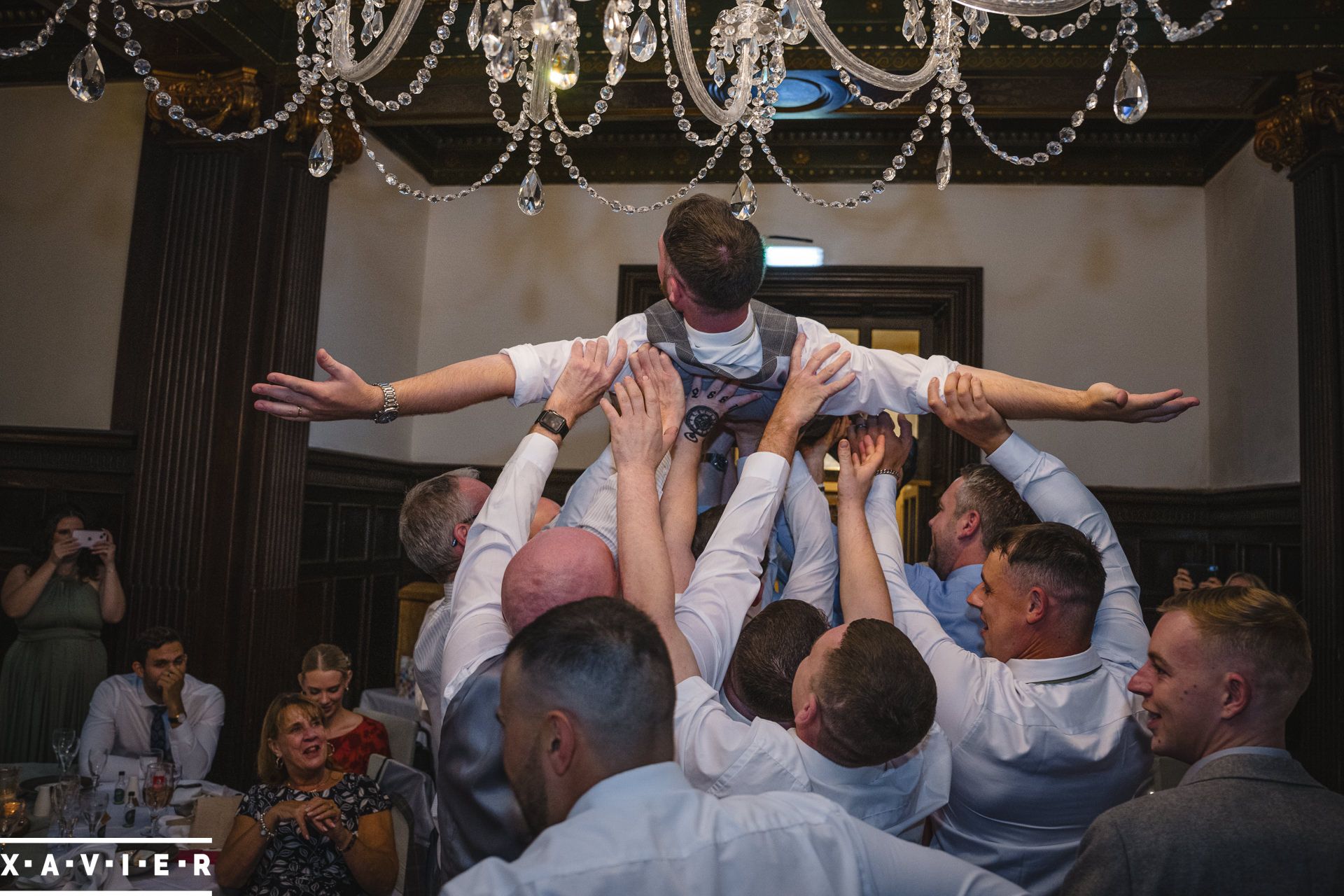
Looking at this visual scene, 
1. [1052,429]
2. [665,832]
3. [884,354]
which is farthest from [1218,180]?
[665,832]

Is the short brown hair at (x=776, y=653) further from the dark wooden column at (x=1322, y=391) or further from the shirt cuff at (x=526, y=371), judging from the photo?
the dark wooden column at (x=1322, y=391)

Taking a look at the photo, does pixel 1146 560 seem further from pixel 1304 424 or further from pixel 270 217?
pixel 270 217

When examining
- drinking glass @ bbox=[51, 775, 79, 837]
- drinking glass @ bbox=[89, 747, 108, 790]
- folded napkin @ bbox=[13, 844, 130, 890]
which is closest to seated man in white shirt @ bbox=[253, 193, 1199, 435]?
folded napkin @ bbox=[13, 844, 130, 890]

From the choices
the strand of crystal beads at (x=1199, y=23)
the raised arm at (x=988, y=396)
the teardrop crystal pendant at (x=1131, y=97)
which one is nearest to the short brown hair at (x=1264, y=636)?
the raised arm at (x=988, y=396)

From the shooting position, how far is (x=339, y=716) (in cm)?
365

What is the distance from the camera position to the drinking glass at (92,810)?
2854mm

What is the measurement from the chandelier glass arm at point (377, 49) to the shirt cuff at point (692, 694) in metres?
1.56

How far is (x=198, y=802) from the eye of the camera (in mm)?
3023

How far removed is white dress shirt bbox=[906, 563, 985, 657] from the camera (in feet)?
7.16

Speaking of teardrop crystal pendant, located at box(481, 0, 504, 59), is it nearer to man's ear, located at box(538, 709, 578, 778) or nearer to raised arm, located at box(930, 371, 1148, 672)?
raised arm, located at box(930, 371, 1148, 672)

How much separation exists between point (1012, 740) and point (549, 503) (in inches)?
45.1

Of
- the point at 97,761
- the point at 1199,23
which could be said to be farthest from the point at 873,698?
the point at 97,761

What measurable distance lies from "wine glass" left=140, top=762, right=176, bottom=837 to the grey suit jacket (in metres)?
2.69

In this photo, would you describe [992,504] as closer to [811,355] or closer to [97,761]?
[811,355]
